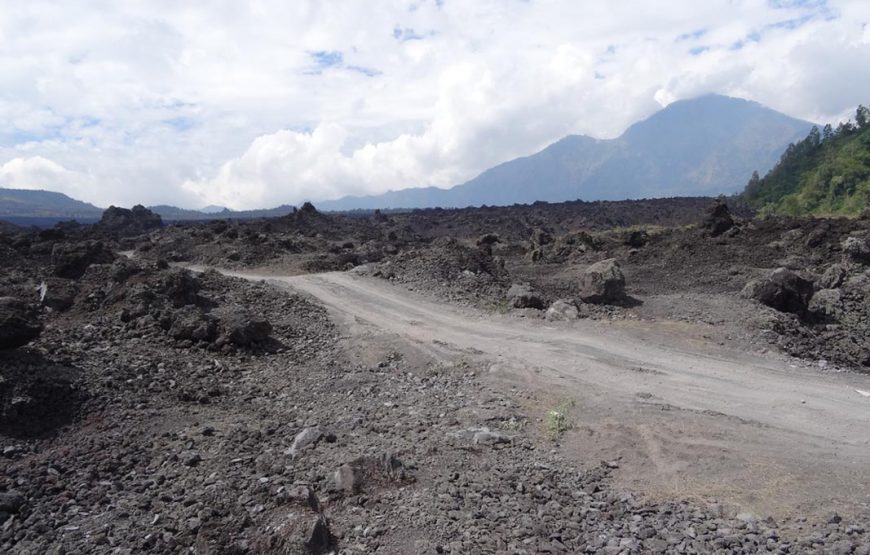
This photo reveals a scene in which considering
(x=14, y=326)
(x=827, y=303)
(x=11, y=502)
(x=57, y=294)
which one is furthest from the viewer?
(x=827, y=303)

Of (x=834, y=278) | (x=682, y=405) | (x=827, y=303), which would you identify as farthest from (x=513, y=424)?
(x=834, y=278)

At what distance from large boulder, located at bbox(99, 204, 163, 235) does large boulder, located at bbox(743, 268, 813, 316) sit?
6495 centimetres

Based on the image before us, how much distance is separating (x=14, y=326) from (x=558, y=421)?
10.3 m

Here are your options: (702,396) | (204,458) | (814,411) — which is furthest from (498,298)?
(204,458)

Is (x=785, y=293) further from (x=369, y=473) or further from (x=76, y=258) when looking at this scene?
(x=76, y=258)

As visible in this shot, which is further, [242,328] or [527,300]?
[527,300]

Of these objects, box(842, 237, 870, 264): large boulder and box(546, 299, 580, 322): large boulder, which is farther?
box(842, 237, 870, 264): large boulder

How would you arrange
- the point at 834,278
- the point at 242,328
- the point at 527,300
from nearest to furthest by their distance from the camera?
the point at 242,328, the point at 527,300, the point at 834,278

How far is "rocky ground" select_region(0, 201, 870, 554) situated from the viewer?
6.69 metres

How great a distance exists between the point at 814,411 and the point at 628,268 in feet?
56.8

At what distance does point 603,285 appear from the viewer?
18.7m

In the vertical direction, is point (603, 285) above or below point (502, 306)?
above

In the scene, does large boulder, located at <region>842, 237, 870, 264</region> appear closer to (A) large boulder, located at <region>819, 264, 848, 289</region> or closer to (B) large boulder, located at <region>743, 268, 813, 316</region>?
(A) large boulder, located at <region>819, 264, 848, 289</region>

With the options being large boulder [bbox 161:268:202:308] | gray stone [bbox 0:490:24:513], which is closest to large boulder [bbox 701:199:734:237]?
large boulder [bbox 161:268:202:308]
